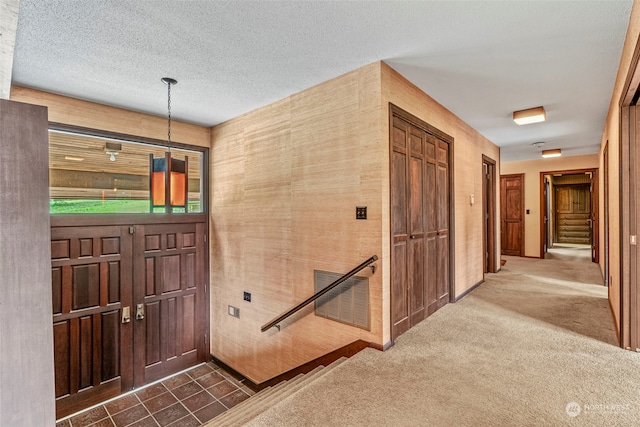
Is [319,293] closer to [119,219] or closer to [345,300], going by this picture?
[345,300]

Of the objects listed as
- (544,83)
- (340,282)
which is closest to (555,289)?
(544,83)

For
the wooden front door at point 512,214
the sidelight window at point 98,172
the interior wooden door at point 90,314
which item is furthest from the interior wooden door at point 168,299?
the wooden front door at point 512,214

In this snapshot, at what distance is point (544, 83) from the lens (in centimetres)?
334

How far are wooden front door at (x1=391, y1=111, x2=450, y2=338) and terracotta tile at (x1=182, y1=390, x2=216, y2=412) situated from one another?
2615mm

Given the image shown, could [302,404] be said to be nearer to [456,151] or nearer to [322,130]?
[322,130]

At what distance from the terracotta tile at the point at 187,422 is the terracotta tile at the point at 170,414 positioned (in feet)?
0.18

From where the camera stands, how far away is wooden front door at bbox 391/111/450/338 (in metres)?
3.06

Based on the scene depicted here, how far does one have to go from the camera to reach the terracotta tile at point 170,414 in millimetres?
3578

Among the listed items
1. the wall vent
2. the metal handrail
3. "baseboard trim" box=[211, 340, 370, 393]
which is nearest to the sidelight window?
the metal handrail

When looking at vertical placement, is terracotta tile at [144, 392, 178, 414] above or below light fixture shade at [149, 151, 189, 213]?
below

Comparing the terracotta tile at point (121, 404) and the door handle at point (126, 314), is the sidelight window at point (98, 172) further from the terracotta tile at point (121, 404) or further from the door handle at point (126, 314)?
the terracotta tile at point (121, 404)

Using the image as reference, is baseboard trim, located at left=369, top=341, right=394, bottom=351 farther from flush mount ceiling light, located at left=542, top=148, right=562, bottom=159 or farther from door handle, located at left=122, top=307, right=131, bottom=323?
flush mount ceiling light, located at left=542, top=148, right=562, bottom=159

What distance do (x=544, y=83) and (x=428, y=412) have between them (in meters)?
3.38

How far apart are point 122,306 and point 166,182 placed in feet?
7.52
